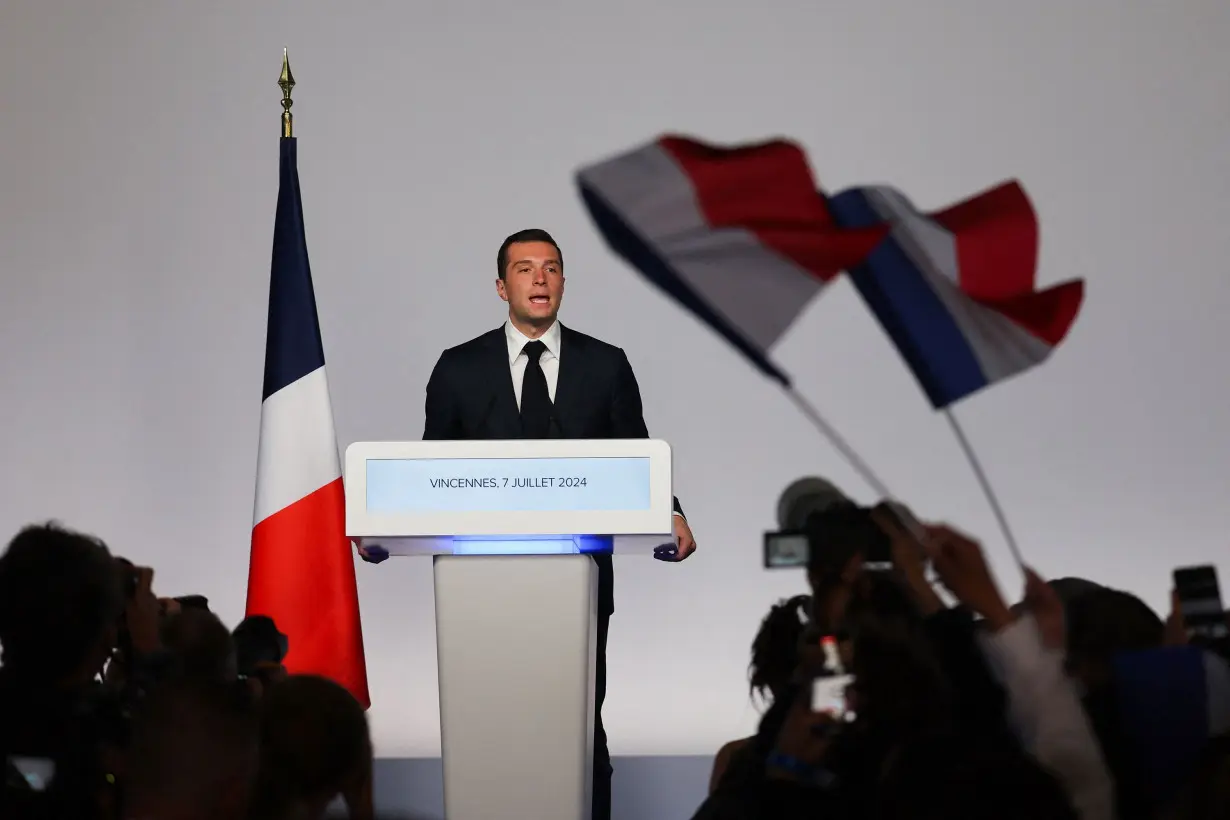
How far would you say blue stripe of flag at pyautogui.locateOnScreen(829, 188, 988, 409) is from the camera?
2254 mm

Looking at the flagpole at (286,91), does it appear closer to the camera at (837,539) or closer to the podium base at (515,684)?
the podium base at (515,684)

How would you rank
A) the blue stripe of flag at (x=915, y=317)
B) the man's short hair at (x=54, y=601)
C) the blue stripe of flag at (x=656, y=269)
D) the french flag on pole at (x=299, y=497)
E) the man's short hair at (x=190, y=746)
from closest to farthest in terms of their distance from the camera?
the man's short hair at (x=190, y=746), the man's short hair at (x=54, y=601), the blue stripe of flag at (x=656, y=269), the blue stripe of flag at (x=915, y=317), the french flag on pole at (x=299, y=497)

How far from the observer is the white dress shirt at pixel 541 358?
3.33 meters

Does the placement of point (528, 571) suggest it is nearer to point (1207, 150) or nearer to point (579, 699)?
point (579, 699)

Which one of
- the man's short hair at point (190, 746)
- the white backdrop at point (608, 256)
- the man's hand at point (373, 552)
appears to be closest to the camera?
the man's short hair at point (190, 746)

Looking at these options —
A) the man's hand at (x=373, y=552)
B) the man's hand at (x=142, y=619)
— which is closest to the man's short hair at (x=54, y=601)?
the man's hand at (x=142, y=619)

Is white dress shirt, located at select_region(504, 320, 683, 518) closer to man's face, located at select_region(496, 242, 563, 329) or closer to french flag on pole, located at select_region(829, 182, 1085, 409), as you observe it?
man's face, located at select_region(496, 242, 563, 329)

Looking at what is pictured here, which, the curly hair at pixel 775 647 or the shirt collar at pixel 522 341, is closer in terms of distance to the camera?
the curly hair at pixel 775 647

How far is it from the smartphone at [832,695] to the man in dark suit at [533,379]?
1579mm

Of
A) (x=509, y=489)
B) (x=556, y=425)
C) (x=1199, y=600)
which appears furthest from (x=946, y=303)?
(x=556, y=425)

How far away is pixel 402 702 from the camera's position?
4.80m

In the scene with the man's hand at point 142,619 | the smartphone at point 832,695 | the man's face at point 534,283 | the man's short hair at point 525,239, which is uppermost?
the man's short hair at point 525,239

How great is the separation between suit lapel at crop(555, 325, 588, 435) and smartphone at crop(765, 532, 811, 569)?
4.19 ft

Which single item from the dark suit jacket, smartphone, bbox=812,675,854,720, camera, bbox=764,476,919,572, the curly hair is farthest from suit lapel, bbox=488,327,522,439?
smartphone, bbox=812,675,854,720
